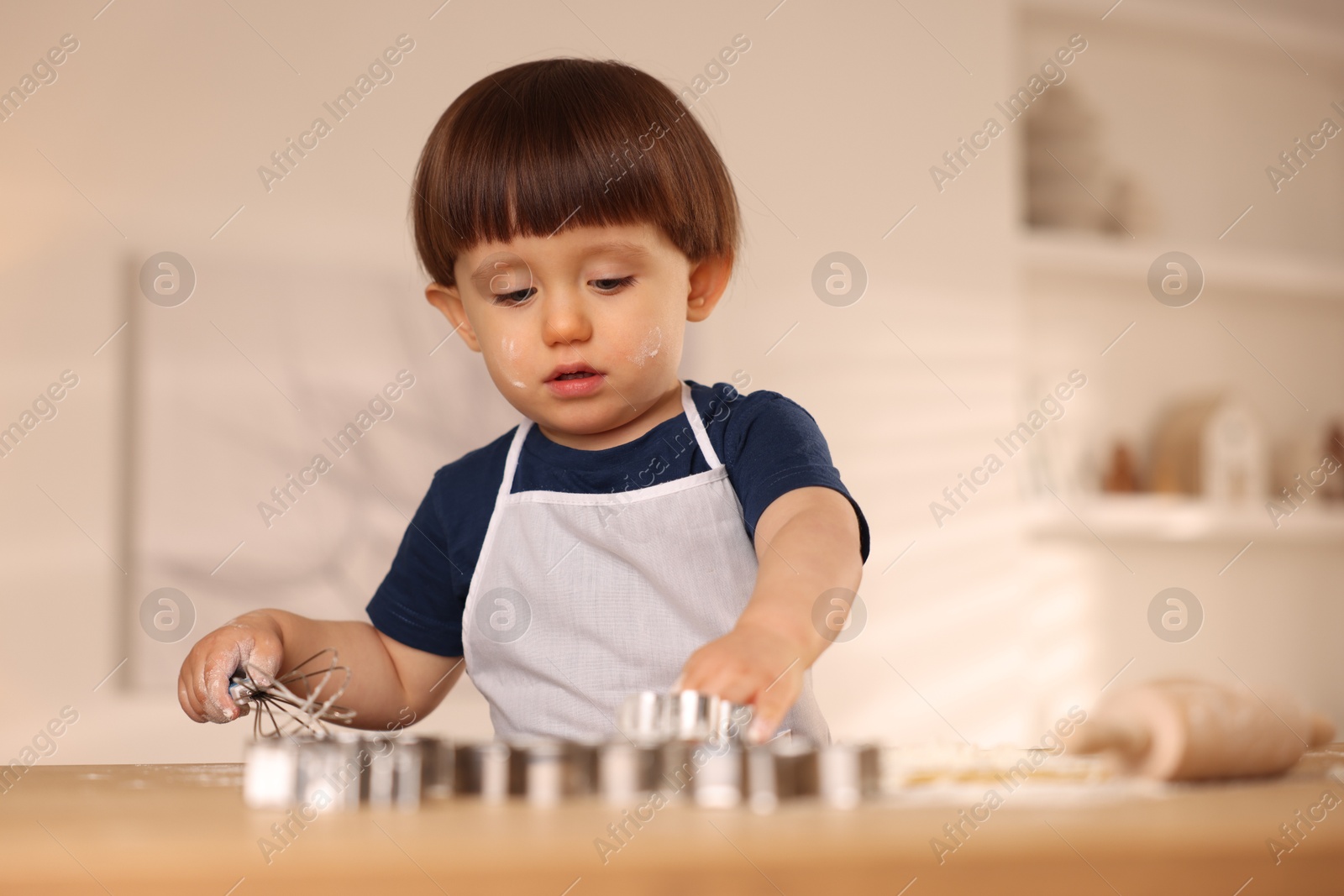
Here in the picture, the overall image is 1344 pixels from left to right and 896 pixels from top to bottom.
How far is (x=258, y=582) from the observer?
6.47 ft

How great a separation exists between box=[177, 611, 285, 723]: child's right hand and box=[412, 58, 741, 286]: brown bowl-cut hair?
318 millimetres

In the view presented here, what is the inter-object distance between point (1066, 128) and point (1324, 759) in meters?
2.35

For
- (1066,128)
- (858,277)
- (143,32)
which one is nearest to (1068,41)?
(1066,128)

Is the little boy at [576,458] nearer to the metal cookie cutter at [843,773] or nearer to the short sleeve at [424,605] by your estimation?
the short sleeve at [424,605]

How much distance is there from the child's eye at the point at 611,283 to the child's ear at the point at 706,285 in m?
0.12

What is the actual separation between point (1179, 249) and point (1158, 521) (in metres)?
0.65

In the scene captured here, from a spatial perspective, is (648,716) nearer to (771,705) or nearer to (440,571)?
(771,705)

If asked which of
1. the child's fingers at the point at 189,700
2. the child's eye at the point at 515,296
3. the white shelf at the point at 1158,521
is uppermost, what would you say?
the child's eye at the point at 515,296

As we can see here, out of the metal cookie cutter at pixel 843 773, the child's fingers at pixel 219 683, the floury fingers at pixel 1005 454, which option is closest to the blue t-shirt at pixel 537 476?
the child's fingers at pixel 219 683

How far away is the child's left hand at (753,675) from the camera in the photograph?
478mm

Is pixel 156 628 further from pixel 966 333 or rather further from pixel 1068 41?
pixel 1068 41

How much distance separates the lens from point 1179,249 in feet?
8.80

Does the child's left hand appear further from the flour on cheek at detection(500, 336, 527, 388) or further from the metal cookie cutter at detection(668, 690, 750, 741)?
the flour on cheek at detection(500, 336, 527, 388)

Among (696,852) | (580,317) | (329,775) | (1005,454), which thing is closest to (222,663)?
(580,317)
